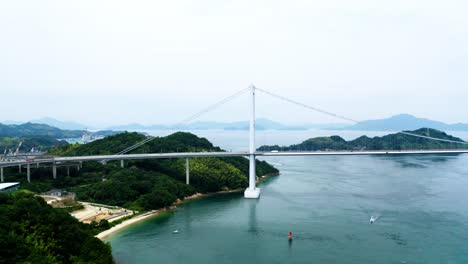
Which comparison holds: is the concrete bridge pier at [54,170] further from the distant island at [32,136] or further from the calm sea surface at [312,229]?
the distant island at [32,136]

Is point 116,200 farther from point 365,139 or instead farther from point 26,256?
point 365,139

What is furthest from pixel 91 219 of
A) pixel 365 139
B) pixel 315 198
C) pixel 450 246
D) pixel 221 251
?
pixel 365 139

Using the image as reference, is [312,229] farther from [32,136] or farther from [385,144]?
[32,136]

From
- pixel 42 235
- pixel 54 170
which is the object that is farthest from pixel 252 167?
pixel 42 235

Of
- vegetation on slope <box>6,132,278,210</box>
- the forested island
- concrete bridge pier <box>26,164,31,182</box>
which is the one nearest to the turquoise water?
vegetation on slope <box>6,132,278,210</box>

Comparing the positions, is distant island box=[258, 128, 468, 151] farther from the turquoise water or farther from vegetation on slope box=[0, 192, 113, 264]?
vegetation on slope box=[0, 192, 113, 264]

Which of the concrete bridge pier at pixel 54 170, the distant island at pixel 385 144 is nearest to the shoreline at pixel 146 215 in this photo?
the concrete bridge pier at pixel 54 170
